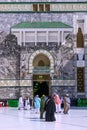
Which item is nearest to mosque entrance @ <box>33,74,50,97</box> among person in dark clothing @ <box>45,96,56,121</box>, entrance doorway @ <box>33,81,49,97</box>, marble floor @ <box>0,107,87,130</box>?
entrance doorway @ <box>33,81,49,97</box>

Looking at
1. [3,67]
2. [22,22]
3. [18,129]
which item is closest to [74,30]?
[22,22]

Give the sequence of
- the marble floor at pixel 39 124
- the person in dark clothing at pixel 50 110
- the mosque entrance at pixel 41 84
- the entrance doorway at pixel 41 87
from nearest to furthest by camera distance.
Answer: the marble floor at pixel 39 124 < the person in dark clothing at pixel 50 110 < the mosque entrance at pixel 41 84 < the entrance doorway at pixel 41 87

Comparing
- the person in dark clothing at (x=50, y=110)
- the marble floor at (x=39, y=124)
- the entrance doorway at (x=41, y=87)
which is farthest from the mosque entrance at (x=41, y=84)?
the person in dark clothing at (x=50, y=110)

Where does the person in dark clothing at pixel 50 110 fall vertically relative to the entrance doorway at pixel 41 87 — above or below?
above

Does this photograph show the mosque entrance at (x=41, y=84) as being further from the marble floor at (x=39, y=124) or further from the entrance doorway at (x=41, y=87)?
the marble floor at (x=39, y=124)

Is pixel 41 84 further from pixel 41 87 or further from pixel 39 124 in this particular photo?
pixel 39 124

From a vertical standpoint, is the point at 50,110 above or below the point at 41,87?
above

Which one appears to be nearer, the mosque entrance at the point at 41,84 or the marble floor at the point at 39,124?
the marble floor at the point at 39,124

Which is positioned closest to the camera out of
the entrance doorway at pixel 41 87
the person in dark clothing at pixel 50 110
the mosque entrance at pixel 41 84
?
the person in dark clothing at pixel 50 110

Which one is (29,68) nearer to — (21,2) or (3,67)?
(3,67)

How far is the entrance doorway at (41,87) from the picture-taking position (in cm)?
3397

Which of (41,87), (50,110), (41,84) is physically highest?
(50,110)

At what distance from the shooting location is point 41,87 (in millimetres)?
34375

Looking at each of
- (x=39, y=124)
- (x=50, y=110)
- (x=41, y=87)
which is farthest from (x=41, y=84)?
(x=39, y=124)
